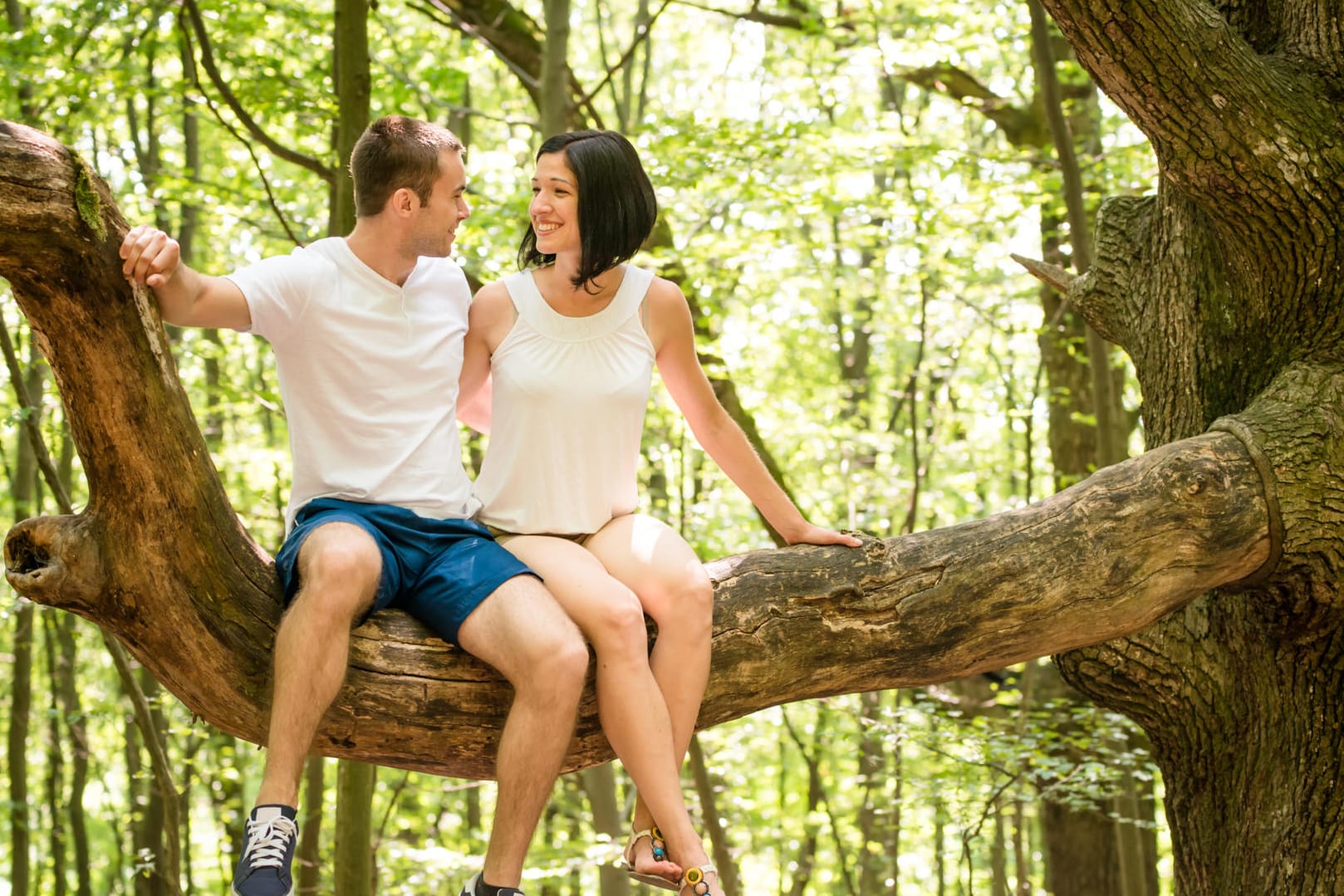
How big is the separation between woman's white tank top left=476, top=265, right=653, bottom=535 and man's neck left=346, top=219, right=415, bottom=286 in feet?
1.18

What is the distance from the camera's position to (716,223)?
9.74 meters

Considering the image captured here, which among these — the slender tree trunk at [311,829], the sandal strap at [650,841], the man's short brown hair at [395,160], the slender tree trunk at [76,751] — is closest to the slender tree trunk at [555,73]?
the man's short brown hair at [395,160]

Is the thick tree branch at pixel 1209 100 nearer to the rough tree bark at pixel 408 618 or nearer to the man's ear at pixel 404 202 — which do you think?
the rough tree bark at pixel 408 618

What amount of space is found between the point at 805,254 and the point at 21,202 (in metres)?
9.83

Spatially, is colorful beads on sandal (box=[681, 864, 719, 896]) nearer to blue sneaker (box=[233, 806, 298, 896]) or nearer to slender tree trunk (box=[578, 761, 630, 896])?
blue sneaker (box=[233, 806, 298, 896])

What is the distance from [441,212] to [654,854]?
179 cm

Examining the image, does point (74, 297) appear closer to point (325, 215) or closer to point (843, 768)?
point (325, 215)

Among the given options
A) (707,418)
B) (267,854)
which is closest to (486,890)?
(267,854)

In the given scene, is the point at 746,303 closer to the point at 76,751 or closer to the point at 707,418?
the point at 76,751

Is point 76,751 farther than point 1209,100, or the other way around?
point 76,751

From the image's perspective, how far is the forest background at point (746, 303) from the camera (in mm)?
6566

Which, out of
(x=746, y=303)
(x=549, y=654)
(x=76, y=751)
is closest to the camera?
(x=549, y=654)

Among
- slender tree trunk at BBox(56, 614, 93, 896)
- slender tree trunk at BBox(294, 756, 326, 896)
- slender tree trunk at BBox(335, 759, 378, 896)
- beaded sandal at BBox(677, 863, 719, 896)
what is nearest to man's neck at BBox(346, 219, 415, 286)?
beaded sandal at BBox(677, 863, 719, 896)

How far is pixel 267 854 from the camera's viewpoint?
238 centimetres
